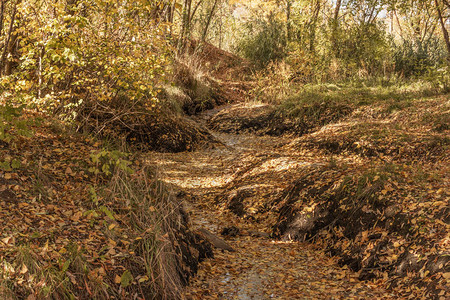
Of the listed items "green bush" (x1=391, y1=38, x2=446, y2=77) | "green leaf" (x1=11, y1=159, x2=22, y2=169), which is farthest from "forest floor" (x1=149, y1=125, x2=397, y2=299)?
"green bush" (x1=391, y1=38, x2=446, y2=77)

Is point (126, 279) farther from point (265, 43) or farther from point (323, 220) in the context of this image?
point (265, 43)

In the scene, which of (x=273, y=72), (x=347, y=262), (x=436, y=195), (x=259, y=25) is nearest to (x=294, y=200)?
(x=347, y=262)

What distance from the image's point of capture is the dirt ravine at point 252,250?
4156 millimetres

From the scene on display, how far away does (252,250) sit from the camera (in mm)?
5164

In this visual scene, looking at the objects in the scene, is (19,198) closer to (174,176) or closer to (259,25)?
(174,176)

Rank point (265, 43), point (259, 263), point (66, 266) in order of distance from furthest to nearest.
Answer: point (265, 43) < point (259, 263) < point (66, 266)

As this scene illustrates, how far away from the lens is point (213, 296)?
13.1 ft

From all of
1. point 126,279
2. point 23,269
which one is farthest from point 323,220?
point 23,269

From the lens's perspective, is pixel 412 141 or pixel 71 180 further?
pixel 412 141

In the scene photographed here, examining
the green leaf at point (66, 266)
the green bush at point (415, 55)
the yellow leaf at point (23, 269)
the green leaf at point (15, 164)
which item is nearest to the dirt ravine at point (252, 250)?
the green leaf at point (66, 266)

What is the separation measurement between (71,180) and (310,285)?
286 centimetres

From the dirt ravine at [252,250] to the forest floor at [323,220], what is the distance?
13 mm

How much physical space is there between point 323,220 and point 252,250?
3.34 feet

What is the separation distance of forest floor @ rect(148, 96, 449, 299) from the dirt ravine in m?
0.01
